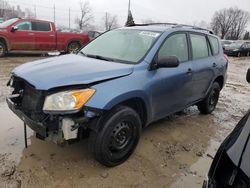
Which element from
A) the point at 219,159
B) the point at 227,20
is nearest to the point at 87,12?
the point at 227,20

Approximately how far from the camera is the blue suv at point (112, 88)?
2.74 m

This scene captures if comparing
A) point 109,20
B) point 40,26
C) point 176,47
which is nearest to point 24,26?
point 40,26

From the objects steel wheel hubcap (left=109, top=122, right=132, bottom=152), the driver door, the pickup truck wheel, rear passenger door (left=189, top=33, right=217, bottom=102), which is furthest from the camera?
the pickup truck wheel

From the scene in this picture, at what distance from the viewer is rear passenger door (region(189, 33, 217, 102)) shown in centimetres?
446

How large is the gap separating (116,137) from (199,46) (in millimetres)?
2583

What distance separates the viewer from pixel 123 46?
12.7 feet

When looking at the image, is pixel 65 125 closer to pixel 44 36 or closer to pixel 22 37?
pixel 22 37

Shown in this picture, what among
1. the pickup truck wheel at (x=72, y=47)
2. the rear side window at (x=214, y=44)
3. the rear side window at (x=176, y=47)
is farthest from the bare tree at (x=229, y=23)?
the rear side window at (x=176, y=47)

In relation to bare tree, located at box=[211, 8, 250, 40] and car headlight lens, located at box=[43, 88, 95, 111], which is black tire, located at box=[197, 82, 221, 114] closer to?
car headlight lens, located at box=[43, 88, 95, 111]

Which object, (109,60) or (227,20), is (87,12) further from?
(109,60)

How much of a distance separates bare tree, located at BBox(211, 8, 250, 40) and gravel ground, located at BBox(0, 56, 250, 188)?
74.2 meters

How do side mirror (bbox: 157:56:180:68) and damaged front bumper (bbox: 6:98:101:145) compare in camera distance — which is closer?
damaged front bumper (bbox: 6:98:101:145)

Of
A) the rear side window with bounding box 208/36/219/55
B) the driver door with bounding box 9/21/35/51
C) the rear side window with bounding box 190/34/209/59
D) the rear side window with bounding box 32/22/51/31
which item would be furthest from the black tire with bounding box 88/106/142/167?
the rear side window with bounding box 32/22/51/31

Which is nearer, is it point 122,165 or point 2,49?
point 122,165
